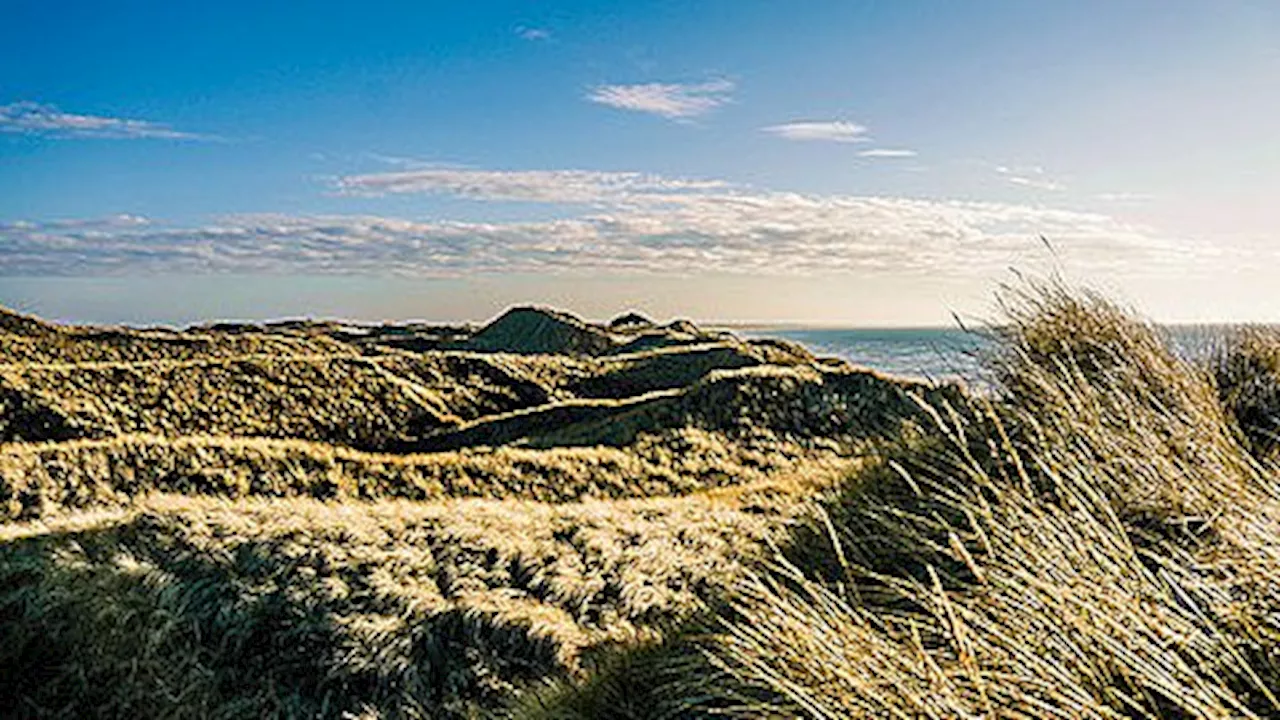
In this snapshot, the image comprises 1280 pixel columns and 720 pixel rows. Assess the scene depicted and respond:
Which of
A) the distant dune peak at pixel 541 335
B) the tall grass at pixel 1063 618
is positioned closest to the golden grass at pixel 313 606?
the tall grass at pixel 1063 618

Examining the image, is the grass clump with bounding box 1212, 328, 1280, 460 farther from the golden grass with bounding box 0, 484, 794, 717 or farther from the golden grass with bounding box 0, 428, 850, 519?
the golden grass with bounding box 0, 428, 850, 519

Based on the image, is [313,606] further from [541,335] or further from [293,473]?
[541,335]

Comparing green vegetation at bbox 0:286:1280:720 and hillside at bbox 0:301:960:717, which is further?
hillside at bbox 0:301:960:717

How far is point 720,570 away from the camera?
1148 centimetres

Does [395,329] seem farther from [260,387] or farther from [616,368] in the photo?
[260,387]

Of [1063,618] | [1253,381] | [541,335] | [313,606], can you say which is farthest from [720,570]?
[541,335]

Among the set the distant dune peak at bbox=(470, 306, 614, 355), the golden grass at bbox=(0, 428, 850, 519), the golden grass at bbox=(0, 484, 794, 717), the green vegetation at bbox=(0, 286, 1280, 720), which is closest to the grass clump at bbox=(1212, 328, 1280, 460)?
the green vegetation at bbox=(0, 286, 1280, 720)

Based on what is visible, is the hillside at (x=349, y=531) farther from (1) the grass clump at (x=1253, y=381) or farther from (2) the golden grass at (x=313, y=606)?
(1) the grass clump at (x=1253, y=381)

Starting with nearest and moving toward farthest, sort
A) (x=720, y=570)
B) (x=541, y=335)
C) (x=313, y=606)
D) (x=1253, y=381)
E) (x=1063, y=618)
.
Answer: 1. (x=1063, y=618)
2. (x=1253, y=381)
3. (x=720, y=570)
4. (x=313, y=606)
5. (x=541, y=335)

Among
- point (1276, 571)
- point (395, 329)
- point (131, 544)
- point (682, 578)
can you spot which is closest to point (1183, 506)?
point (1276, 571)

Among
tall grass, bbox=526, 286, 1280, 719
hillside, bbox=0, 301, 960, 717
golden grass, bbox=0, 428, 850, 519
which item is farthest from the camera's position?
golden grass, bbox=0, 428, 850, 519

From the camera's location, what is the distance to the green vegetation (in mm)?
3580

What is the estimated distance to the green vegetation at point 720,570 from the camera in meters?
3.58

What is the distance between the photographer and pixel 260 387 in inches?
1396
